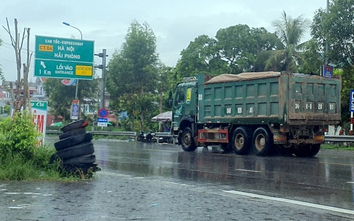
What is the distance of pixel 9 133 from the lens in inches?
455

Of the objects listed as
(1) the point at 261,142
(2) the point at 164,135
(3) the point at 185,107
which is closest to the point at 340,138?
(1) the point at 261,142

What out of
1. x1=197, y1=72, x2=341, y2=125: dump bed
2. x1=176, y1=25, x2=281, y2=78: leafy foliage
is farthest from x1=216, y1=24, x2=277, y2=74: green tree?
x1=197, y1=72, x2=341, y2=125: dump bed

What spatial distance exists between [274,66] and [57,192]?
36736 millimetres

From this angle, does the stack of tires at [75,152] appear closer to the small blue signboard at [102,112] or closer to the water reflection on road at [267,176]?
the water reflection on road at [267,176]

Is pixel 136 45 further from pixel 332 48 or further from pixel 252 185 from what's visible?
pixel 252 185

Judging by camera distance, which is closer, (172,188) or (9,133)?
(172,188)

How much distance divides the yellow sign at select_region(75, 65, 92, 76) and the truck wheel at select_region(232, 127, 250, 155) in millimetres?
7127

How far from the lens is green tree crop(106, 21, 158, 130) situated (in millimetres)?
41875

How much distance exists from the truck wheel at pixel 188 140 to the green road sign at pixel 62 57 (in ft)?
16.5

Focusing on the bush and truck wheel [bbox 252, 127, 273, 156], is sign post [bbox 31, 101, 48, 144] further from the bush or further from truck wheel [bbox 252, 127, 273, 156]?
truck wheel [bbox 252, 127, 273, 156]

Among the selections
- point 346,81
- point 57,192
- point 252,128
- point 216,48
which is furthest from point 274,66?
point 57,192

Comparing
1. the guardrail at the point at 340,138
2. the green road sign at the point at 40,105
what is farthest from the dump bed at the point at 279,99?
the green road sign at the point at 40,105

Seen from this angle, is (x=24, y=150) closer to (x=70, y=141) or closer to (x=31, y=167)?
(x=31, y=167)

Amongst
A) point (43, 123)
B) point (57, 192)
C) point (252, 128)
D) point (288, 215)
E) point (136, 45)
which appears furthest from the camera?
point (136, 45)
